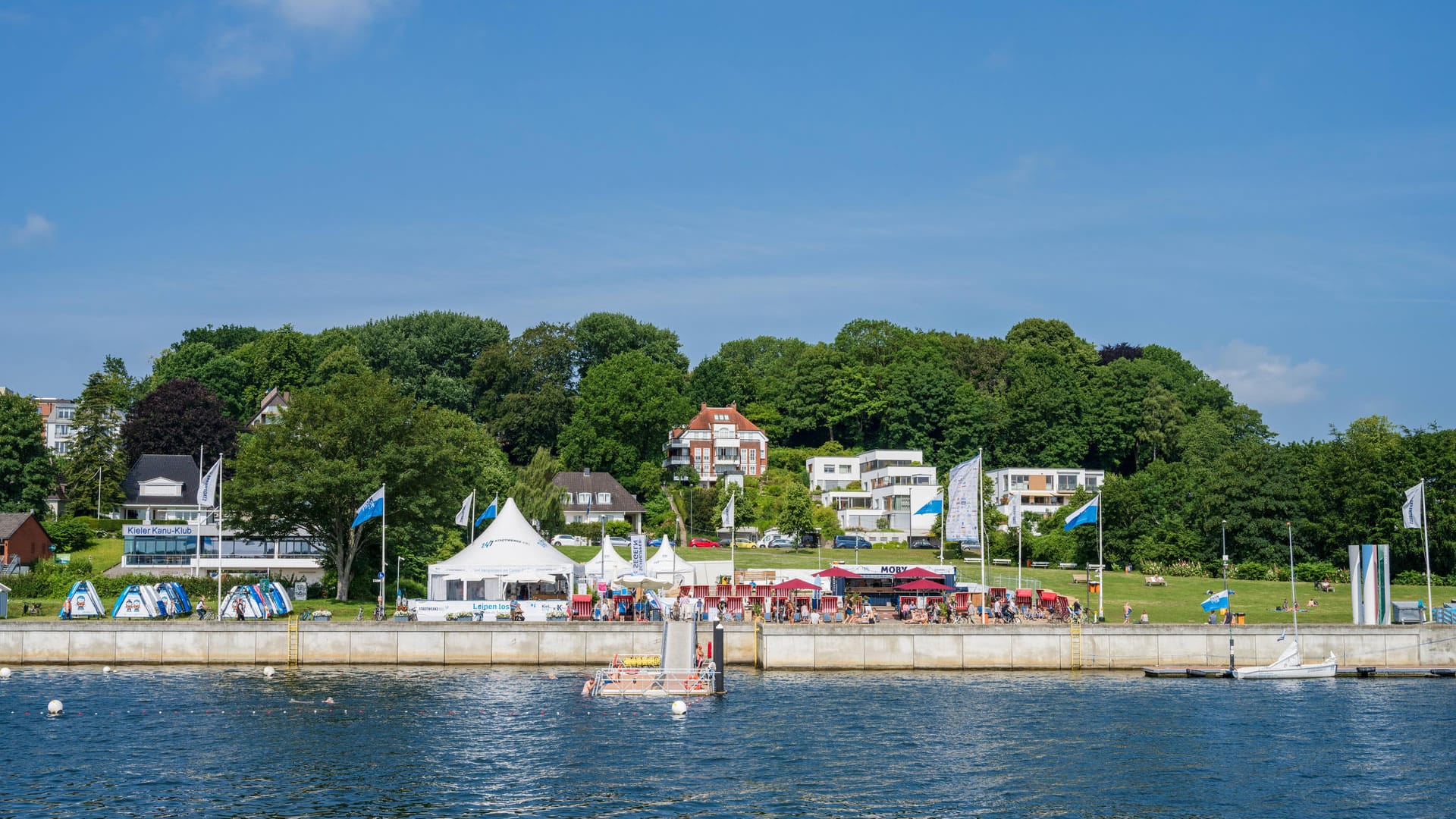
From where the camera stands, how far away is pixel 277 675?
5597 cm

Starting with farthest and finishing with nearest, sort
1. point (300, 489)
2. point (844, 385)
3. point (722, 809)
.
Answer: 1. point (844, 385)
2. point (300, 489)
3. point (722, 809)

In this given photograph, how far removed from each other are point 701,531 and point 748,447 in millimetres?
19861

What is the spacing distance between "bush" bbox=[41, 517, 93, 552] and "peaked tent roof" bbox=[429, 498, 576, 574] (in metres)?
38.9

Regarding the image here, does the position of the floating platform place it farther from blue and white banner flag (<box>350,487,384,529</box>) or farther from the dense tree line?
blue and white banner flag (<box>350,487,384,529</box>)

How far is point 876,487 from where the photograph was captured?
5025 inches

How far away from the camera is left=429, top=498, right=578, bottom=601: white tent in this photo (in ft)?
209

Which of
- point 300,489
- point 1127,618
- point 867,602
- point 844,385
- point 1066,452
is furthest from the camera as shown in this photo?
point 844,385

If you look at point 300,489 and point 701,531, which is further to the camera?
point 701,531

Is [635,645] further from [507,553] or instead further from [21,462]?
[21,462]

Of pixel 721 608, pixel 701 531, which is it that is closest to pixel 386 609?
pixel 721 608

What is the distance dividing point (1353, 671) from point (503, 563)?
38.0m

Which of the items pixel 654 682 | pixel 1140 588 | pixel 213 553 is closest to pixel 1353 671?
pixel 1140 588

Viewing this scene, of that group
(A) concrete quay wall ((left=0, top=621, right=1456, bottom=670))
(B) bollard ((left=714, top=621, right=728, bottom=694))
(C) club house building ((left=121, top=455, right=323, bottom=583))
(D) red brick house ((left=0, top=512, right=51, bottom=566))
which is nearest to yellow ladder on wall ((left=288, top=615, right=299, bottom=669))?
(A) concrete quay wall ((left=0, top=621, right=1456, bottom=670))

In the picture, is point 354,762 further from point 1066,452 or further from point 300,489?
point 1066,452
